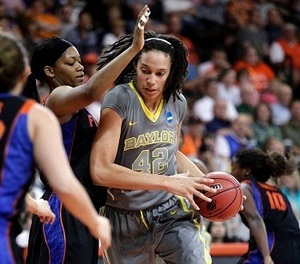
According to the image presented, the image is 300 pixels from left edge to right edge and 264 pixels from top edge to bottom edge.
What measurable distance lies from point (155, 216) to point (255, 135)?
6235mm

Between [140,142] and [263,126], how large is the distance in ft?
21.1

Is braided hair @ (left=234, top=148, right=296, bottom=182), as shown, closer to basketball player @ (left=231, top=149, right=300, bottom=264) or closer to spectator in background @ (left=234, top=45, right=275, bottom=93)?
basketball player @ (left=231, top=149, right=300, bottom=264)

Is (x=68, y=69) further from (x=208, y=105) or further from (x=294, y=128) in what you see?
(x=294, y=128)

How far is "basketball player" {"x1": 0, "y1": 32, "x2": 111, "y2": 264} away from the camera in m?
3.47

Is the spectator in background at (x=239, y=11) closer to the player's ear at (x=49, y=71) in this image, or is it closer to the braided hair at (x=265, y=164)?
the braided hair at (x=265, y=164)

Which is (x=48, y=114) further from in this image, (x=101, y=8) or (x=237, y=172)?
(x=101, y=8)

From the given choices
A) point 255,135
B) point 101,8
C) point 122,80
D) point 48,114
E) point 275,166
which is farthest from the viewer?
point 101,8

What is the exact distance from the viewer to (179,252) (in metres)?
5.18

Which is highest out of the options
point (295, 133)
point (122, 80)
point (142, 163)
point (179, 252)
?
point (122, 80)

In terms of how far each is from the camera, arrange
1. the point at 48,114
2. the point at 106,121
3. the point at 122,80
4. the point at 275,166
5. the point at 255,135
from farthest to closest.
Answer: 1. the point at 255,135
2. the point at 275,166
3. the point at 122,80
4. the point at 106,121
5. the point at 48,114

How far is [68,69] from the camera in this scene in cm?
507

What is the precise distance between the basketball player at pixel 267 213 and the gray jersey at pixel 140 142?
40.4 inches

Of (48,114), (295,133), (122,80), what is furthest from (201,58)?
(48,114)

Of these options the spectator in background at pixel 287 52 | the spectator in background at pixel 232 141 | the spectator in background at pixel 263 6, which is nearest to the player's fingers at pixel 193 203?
the spectator in background at pixel 232 141
